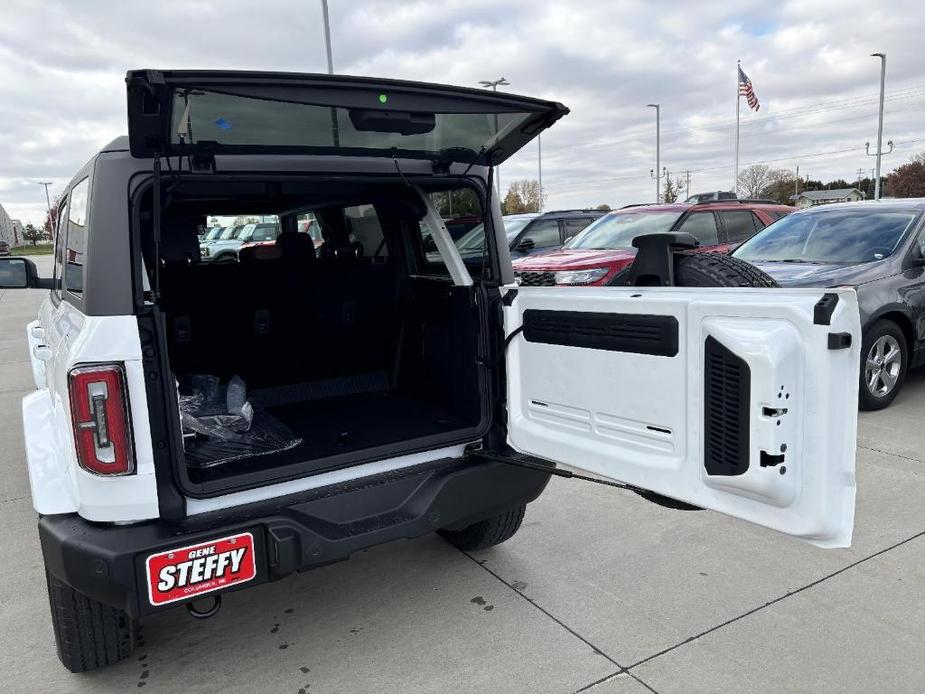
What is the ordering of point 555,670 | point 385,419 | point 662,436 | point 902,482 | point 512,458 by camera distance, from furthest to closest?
1. point 902,482
2. point 385,419
3. point 512,458
4. point 555,670
5. point 662,436

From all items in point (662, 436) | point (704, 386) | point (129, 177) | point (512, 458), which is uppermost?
point (129, 177)

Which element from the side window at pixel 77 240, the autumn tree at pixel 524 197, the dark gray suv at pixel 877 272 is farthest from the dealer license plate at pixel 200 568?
the autumn tree at pixel 524 197

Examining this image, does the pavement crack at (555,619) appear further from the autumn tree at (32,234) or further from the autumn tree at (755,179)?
the autumn tree at (32,234)

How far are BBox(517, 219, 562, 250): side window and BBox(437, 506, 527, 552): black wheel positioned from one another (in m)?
8.44

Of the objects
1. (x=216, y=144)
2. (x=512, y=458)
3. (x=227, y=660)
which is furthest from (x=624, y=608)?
(x=216, y=144)

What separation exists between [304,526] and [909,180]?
70.5 meters

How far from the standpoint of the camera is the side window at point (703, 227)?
886 cm

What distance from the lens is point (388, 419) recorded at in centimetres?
350

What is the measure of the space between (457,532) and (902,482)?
8.72 feet

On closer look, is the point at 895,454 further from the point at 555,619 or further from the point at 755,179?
the point at 755,179

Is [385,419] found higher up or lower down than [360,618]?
higher up

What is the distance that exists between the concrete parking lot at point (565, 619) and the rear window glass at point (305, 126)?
1.91 metres

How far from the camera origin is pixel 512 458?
2.80m

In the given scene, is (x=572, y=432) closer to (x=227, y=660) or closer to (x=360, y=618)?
(x=360, y=618)
